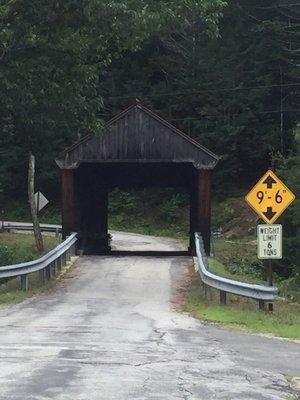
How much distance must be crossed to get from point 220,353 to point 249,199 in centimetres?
588

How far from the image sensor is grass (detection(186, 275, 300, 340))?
12250 millimetres

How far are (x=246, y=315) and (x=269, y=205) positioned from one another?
2544mm

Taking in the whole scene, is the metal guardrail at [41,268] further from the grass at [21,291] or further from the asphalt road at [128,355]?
the asphalt road at [128,355]

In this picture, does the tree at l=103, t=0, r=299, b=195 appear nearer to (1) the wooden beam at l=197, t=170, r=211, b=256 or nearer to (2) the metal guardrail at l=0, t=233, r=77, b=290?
(1) the wooden beam at l=197, t=170, r=211, b=256

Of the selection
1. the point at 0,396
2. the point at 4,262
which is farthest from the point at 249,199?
the point at 4,262

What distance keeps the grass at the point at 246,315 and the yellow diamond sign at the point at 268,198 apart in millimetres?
1952

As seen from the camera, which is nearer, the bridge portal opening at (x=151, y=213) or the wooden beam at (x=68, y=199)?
the wooden beam at (x=68, y=199)

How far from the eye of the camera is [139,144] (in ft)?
89.6

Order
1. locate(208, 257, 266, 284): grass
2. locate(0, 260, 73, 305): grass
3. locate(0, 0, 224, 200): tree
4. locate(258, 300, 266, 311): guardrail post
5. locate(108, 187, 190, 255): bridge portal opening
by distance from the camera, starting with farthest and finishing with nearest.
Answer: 1. locate(108, 187, 190, 255): bridge portal opening
2. locate(208, 257, 266, 284): grass
3. locate(0, 0, 224, 200): tree
4. locate(0, 260, 73, 305): grass
5. locate(258, 300, 266, 311): guardrail post

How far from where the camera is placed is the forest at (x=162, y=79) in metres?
18.0

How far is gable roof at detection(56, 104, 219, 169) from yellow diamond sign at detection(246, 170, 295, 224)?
12.1 m

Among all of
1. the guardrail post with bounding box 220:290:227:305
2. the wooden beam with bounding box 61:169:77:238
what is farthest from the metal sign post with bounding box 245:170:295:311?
the wooden beam with bounding box 61:169:77:238

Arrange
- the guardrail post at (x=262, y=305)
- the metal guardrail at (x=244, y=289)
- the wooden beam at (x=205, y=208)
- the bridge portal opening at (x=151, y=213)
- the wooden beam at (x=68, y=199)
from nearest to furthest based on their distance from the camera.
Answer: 1. the metal guardrail at (x=244, y=289)
2. the guardrail post at (x=262, y=305)
3. the wooden beam at (x=68, y=199)
4. the wooden beam at (x=205, y=208)
5. the bridge portal opening at (x=151, y=213)

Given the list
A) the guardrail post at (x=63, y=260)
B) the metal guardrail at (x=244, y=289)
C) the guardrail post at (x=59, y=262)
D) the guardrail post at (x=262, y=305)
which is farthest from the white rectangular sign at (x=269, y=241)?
the guardrail post at (x=63, y=260)
